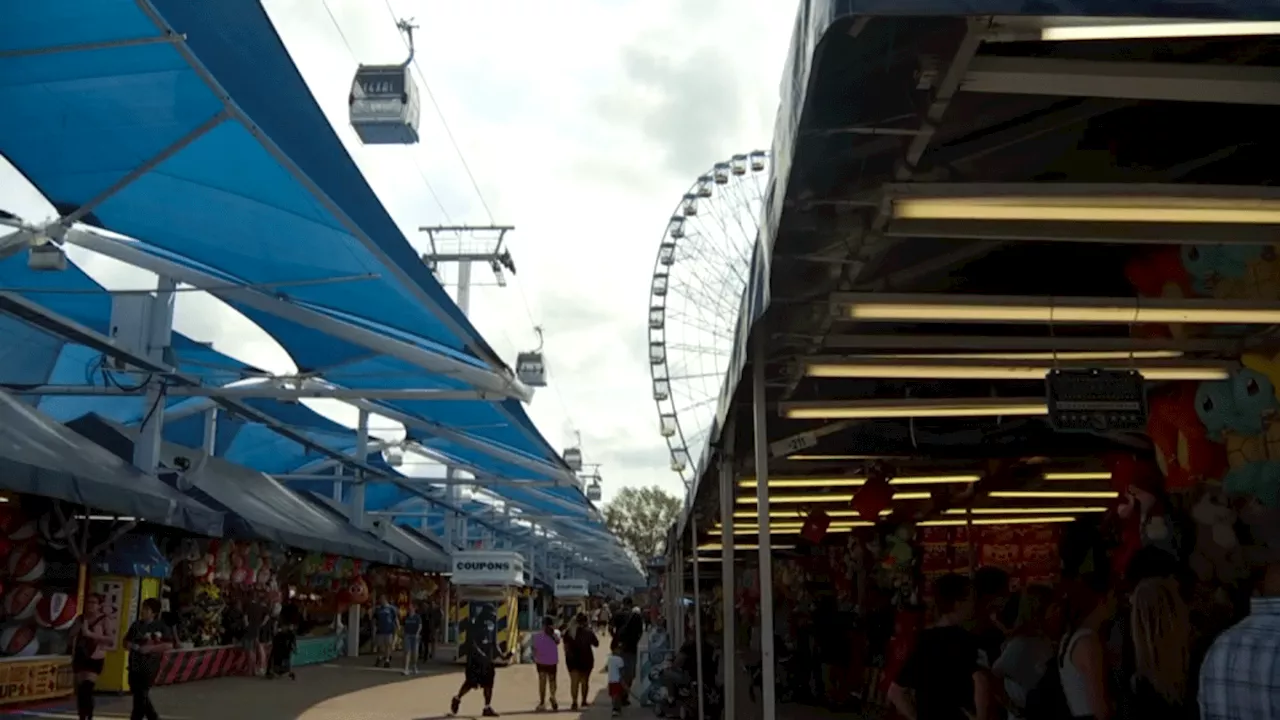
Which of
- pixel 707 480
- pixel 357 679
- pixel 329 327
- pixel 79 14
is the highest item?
pixel 79 14

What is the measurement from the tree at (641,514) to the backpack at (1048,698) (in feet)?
257

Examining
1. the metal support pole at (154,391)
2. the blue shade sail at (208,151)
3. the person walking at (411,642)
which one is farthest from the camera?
the person walking at (411,642)

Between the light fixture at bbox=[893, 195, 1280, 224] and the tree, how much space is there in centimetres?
8011

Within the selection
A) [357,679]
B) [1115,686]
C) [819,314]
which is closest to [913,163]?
[819,314]

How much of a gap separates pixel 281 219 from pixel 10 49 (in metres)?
2.78

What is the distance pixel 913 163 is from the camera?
2885 mm

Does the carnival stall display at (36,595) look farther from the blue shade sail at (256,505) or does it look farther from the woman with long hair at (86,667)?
the woman with long hair at (86,667)

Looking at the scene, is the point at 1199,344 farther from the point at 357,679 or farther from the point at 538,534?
the point at 538,534

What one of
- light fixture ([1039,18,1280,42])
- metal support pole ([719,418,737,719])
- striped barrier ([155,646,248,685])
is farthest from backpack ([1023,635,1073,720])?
striped barrier ([155,646,248,685])

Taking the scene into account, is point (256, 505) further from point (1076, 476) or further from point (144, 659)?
point (1076, 476)

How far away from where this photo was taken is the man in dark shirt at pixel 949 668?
4871 mm

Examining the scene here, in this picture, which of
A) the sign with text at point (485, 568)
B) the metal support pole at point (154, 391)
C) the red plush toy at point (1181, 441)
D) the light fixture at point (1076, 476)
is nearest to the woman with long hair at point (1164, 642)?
the red plush toy at point (1181, 441)

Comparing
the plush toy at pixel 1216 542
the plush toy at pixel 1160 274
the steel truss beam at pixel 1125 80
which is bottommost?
the plush toy at pixel 1216 542

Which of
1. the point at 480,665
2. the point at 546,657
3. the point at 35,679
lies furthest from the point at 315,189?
the point at 546,657
